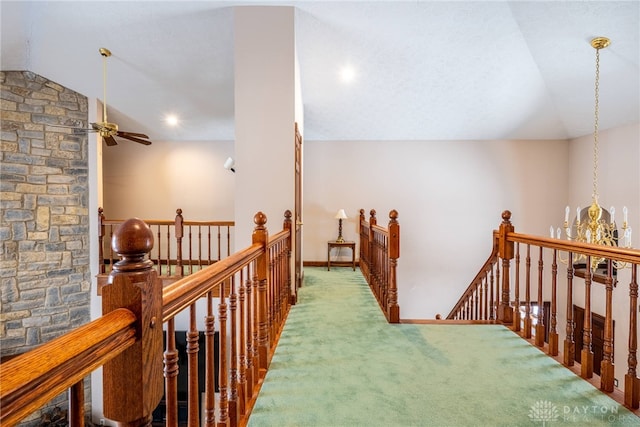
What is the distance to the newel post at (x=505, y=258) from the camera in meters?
2.88

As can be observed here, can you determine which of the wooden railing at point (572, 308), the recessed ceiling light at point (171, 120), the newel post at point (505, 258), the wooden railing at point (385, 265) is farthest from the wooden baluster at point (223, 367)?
the recessed ceiling light at point (171, 120)

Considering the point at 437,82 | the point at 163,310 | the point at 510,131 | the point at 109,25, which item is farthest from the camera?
the point at 510,131

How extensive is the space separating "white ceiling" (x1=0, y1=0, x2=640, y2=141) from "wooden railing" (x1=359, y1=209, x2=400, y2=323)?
7.15 feet

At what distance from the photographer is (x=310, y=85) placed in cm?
488

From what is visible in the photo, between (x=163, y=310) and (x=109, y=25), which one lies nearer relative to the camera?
(x=163, y=310)

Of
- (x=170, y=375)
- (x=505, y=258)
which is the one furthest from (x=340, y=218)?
(x=170, y=375)

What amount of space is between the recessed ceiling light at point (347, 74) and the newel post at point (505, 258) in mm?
2846

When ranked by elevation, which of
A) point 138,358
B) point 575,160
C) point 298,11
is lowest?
point 138,358

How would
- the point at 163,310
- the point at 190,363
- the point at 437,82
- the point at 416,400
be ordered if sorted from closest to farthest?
1. the point at 163,310
2. the point at 190,363
3. the point at 416,400
4. the point at 437,82

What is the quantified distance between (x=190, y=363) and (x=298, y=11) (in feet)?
12.0

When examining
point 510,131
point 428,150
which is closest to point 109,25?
point 428,150

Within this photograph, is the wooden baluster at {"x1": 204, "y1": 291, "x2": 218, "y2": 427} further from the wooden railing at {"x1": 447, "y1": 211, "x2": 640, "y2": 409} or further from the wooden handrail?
the wooden railing at {"x1": 447, "y1": 211, "x2": 640, "y2": 409}

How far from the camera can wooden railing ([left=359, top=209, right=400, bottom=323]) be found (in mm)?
3057

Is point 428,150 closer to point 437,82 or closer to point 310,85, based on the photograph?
point 437,82
